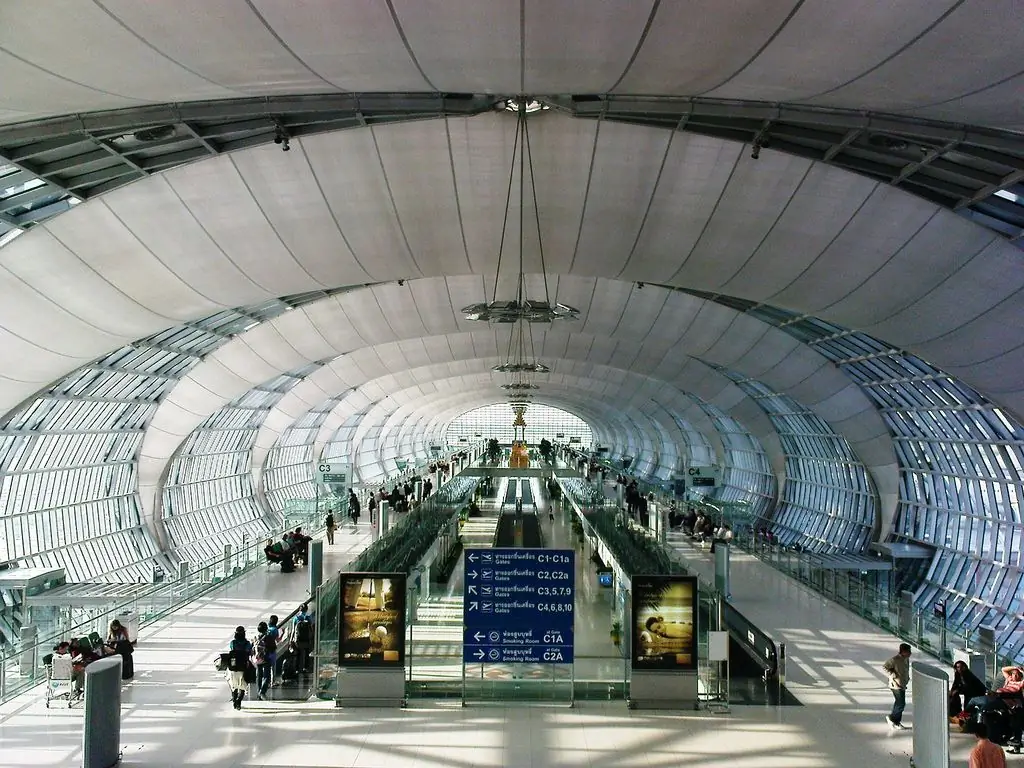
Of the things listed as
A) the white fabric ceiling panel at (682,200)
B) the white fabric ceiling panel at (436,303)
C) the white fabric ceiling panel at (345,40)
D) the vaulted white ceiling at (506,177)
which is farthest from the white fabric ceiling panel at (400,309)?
the white fabric ceiling panel at (345,40)

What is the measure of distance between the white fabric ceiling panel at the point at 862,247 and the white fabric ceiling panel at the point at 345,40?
1263 cm

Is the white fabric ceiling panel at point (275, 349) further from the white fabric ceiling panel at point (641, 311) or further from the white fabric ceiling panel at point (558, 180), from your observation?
the white fabric ceiling panel at point (558, 180)

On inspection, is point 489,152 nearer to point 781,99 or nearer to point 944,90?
point 781,99

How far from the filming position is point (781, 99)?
458 inches

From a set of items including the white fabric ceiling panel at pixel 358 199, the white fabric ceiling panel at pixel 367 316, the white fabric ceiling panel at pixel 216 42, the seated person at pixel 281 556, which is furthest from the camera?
the white fabric ceiling panel at pixel 367 316

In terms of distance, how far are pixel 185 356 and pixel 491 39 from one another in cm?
3169

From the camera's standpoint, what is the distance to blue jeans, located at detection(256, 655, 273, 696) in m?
12.6

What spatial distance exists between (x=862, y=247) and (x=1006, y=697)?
1318 centimetres

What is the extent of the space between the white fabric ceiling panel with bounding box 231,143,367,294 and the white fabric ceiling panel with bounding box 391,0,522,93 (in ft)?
26.6

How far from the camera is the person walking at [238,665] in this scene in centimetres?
1163

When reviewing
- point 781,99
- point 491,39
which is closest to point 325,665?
point 491,39

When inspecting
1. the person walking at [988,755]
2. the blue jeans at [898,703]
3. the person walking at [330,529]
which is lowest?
the blue jeans at [898,703]

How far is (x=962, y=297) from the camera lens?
2167cm

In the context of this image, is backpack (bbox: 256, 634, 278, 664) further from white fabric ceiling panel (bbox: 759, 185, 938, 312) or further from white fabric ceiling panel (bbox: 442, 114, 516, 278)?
white fabric ceiling panel (bbox: 759, 185, 938, 312)
